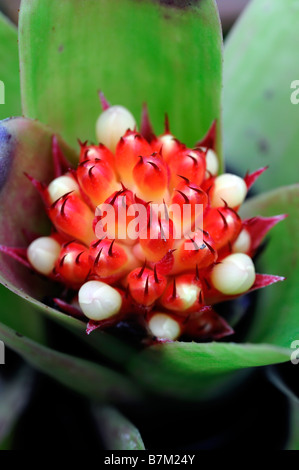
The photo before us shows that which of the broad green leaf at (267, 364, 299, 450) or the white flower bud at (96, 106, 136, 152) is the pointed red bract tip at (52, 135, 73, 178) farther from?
the broad green leaf at (267, 364, 299, 450)

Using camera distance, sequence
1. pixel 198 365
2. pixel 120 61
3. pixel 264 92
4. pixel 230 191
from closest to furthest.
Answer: pixel 198 365 → pixel 230 191 → pixel 120 61 → pixel 264 92

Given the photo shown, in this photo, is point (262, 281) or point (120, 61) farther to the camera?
point (120, 61)

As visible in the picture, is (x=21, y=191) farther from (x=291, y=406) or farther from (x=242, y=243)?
(x=291, y=406)

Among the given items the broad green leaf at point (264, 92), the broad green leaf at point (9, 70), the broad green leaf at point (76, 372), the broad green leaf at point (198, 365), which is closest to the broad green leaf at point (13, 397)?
the broad green leaf at point (76, 372)

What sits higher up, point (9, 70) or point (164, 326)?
point (9, 70)

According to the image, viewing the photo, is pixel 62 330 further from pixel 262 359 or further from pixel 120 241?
pixel 262 359

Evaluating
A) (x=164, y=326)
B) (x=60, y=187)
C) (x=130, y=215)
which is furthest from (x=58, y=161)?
(x=164, y=326)

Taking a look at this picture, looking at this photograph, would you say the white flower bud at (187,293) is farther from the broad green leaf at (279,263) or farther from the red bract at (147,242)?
the broad green leaf at (279,263)
